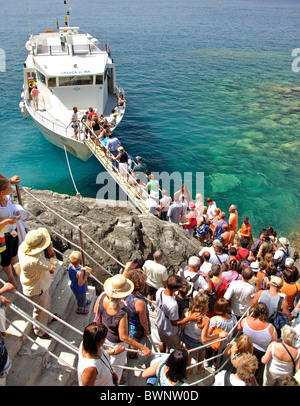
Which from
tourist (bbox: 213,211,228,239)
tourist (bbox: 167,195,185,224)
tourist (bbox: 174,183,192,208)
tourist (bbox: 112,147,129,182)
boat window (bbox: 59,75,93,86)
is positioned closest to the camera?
tourist (bbox: 213,211,228,239)

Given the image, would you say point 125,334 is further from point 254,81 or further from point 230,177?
point 254,81

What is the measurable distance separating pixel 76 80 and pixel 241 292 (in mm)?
14655

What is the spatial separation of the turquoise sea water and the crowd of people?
877 cm

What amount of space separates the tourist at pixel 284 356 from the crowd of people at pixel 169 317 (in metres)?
0.01

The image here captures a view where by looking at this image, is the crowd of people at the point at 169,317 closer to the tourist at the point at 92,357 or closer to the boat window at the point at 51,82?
the tourist at the point at 92,357

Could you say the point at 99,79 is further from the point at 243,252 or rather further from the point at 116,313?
the point at 116,313

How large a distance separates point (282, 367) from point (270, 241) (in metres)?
4.32

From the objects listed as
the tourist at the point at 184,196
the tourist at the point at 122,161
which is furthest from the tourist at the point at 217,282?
the tourist at the point at 122,161

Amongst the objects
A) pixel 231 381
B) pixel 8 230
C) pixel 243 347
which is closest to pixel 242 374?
pixel 231 381

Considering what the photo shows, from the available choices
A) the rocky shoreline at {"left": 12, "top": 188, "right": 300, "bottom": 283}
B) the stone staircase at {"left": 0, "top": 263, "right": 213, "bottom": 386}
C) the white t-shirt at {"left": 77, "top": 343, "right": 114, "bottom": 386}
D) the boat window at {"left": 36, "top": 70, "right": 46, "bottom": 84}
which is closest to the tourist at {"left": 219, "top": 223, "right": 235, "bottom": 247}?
the rocky shoreline at {"left": 12, "top": 188, "right": 300, "bottom": 283}

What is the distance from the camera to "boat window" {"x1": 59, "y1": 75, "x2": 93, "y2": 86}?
651 inches

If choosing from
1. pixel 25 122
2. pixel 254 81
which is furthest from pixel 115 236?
pixel 254 81

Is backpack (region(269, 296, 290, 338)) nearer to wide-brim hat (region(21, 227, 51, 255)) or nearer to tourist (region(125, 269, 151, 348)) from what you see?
tourist (region(125, 269, 151, 348))

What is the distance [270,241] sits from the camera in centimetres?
832
